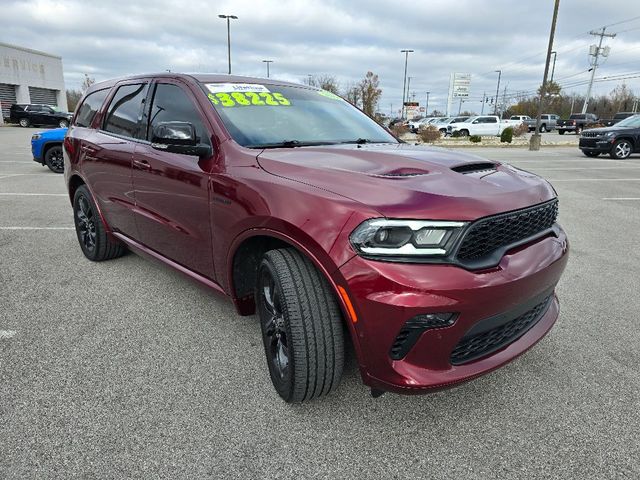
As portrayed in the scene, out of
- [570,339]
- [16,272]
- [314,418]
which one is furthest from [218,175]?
[16,272]

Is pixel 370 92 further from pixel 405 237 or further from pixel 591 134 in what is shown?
pixel 405 237

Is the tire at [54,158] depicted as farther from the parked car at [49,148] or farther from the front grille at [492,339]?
the front grille at [492,339]

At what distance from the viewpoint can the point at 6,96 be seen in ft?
131

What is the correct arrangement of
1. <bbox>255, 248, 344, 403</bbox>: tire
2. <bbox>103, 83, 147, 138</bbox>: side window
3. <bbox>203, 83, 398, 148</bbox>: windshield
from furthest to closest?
<bbox>103, 83, 147, 138</bbox>: side window
<bbox>203, 83, 398, 148</bbox>: windshield
<bbox>255, 248, 344, 403</bbox>: tire

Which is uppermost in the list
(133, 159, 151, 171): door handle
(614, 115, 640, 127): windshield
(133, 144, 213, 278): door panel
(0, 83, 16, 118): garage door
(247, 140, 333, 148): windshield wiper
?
(0, 83, 16, 118): garage door

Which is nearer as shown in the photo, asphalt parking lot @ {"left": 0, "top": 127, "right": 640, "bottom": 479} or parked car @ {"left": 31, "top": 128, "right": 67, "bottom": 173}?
asphalt parking lot @ {"left": 0, "top": 127, "right": 640, "bottom": 479}

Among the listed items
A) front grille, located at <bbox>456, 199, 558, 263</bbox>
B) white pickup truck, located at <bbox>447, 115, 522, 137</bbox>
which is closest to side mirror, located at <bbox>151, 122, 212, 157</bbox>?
front grille, located at <bbox>456, 199, 558, 263</bbox>

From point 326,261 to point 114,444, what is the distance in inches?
49.4

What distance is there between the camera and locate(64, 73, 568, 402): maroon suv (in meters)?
1.79

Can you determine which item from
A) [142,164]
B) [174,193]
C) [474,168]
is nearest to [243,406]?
[174,193]

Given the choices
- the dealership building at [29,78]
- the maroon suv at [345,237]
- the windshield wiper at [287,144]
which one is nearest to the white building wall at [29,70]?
the dealership building at [29,78]

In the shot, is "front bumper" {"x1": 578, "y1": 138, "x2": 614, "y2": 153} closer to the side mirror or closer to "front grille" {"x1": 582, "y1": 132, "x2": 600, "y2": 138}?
"front grille" {"x1": 582, "y1": 132, "x2": 600, "y2": 138}

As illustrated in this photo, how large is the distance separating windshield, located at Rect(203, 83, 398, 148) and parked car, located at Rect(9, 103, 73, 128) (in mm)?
33681

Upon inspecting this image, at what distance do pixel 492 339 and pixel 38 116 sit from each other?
3836 cm
